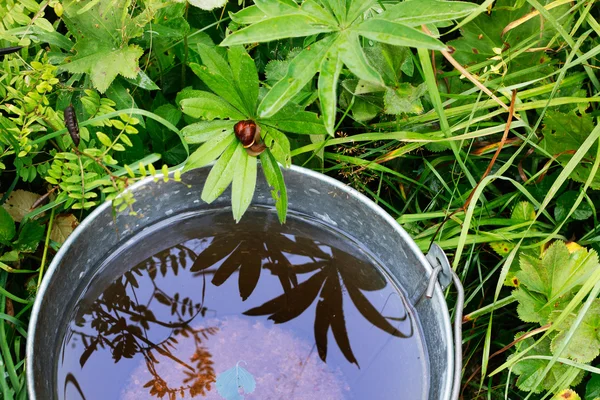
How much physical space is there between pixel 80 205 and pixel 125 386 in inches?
16.9

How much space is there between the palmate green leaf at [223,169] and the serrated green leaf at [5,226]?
516mm

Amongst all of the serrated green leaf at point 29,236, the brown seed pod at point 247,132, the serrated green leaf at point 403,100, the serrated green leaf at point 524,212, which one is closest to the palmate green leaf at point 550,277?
the serrated green leaf at point 524,212

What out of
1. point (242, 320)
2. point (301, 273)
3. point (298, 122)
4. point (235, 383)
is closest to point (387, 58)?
point (298, 122)

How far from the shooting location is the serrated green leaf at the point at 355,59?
98cm

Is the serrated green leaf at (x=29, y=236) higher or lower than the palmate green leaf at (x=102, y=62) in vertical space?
lower

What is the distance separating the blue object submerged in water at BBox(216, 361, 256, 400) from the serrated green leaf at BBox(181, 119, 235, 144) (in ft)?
1.85

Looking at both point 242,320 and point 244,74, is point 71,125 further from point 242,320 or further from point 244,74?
point 242,320

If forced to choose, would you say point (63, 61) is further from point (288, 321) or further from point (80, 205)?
point (288, 321)

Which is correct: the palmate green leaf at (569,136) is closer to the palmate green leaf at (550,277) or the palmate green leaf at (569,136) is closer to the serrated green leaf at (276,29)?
the palmate green leaf at (550,277)

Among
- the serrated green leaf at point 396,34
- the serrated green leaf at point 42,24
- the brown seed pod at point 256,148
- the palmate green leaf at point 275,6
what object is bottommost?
the brown seed pod at point 256,148

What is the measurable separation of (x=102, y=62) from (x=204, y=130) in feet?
1.08

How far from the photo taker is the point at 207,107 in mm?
1212

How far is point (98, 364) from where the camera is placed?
1347 mm

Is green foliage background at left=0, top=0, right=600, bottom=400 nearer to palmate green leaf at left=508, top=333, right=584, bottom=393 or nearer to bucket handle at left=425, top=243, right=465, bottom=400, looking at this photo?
palmate green leaf at left=508, top=333, right=584, bottom=393
